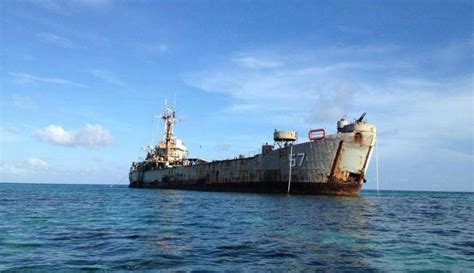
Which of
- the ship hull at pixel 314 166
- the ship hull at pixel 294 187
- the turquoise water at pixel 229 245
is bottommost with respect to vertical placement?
the turquoise water at pixel 229 245

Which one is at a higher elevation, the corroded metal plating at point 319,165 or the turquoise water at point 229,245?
the corroded metal plating at point 319,165

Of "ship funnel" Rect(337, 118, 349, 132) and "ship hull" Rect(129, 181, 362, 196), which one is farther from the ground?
"ship funnel" Rect(337, 118, 349, 132)

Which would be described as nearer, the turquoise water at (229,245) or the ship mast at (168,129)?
the turquoise water at (229,245)

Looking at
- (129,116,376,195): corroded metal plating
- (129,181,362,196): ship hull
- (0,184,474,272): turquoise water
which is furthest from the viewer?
(129,181,362,196): ship hull

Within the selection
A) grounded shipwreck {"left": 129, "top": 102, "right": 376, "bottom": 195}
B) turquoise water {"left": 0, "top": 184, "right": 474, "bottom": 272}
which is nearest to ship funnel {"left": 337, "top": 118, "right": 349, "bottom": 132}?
grounded shipwreck {"left": 129, "top": 102, "right": 376, "bottom": 195}

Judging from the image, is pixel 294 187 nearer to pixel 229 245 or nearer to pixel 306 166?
pixel 306 166

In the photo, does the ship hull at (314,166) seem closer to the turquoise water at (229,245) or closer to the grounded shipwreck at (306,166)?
the grounded shipwreck at (306,166)

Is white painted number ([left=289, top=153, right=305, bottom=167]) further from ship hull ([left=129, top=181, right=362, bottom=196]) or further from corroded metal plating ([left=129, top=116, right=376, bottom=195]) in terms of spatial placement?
ship hull ([left=129, top=181, right=362, bottom=196])

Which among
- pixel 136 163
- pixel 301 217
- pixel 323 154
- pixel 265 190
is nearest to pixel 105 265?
pixel 301 217

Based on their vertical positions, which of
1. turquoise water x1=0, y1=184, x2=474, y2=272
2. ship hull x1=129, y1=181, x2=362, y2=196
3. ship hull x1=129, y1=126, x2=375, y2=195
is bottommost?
turquoise water x1=0, y1=184, x2=474, y2=272

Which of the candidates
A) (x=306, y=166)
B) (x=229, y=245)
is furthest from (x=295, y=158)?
(x=229, y=245)

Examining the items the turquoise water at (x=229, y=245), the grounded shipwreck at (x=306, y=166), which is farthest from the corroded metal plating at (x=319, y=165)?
the turquoise water at (x=229, y=245)

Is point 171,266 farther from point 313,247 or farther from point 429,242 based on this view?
point 429,242

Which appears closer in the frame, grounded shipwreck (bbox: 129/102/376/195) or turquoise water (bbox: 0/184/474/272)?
turquoise water (bbox: 0/184/474/272)
